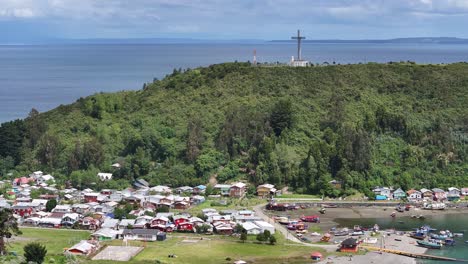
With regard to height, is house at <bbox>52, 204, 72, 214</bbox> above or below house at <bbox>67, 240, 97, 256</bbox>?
above

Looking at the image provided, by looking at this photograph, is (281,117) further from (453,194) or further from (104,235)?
(104,235)

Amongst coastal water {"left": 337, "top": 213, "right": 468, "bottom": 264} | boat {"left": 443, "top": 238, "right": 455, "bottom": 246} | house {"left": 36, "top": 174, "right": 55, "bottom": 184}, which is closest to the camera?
boat {"left": 443, "top": 238, "right": 455, "bottom": 246}

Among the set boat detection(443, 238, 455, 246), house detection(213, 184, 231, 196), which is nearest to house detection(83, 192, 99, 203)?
house detection(213, 184, 231, 196)

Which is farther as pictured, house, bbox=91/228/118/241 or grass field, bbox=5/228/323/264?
house, bbox=91/228/118/241

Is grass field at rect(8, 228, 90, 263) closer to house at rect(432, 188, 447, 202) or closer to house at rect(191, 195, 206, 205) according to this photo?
house at rect(191, 195, 206, 205)

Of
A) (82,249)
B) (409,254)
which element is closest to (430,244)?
(409,254)

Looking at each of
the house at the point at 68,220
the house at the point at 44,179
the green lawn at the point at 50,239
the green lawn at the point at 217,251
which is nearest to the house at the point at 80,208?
the house at the point at 68,220
